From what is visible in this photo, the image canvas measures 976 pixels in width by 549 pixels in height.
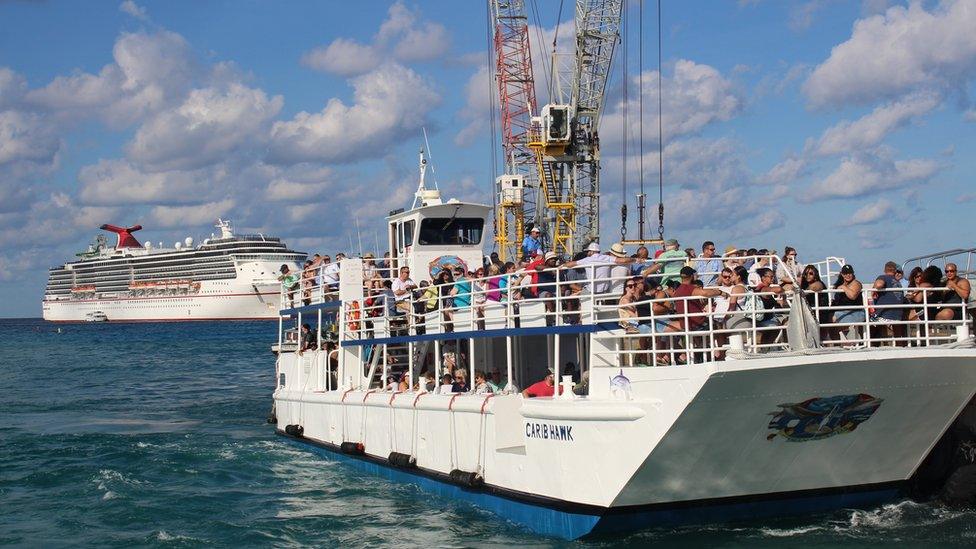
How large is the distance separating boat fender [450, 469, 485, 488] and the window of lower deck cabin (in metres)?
7.06

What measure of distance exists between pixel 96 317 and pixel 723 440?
131 m

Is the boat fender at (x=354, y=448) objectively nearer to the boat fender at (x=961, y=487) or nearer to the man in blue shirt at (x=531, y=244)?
the man in blue shirt at (x=531, y=244)

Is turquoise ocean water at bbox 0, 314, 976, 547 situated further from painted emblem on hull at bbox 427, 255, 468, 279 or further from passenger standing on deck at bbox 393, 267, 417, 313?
painted emblem on hull at bbox 427, 255, 468, 279

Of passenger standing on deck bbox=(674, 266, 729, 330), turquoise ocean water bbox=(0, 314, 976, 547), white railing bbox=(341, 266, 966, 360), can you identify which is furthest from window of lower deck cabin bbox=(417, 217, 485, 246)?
passenger standing on deck bbox=(674, 266, 729, 330)

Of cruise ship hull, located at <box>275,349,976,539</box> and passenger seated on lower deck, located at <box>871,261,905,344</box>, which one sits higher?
passenger seated on lower deck, located at <box>871,261,905,344</box>

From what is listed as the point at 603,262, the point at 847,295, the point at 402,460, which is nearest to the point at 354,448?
the point at 402,460

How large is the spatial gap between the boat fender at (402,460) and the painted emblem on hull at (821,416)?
6.60 metres

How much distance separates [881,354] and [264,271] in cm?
10987

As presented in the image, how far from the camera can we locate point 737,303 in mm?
12562

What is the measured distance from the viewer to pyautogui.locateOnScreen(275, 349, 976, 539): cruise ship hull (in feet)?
39.2

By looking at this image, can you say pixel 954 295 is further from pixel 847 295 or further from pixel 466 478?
pixel 466 478

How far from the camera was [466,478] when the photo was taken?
49.9ft

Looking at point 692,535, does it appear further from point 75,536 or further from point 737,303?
point 75,536

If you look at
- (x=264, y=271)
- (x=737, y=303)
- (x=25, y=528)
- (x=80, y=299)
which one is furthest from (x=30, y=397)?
(x=80, y=299)
